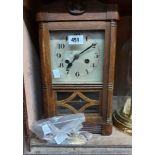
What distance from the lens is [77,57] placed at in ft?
2.47

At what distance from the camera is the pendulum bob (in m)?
0.78

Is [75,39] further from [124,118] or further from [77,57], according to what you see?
[124,118]

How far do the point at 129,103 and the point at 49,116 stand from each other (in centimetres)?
26

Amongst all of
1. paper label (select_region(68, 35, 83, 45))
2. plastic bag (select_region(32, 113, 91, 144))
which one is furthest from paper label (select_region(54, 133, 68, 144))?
paper label (select_region(68, 35, 83, 45))

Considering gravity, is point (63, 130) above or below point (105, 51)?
below

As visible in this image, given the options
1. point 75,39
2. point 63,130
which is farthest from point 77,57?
point 63,130

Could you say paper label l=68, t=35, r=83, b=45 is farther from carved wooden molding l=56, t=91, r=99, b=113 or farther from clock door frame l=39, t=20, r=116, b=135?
carved wooden molding l=56, t=91, r=99, b=113

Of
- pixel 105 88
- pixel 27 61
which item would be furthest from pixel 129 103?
pixel 27 61

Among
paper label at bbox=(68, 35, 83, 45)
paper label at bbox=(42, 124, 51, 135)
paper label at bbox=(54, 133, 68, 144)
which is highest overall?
paper label at bbox=(68, 35, 83, 45)

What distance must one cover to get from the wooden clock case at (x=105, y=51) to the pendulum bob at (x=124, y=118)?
0.05 m

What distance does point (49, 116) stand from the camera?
2.55 feet

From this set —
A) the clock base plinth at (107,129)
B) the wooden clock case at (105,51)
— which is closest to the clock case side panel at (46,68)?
the wooden clock case at (105,51)

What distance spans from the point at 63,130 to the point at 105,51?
0.26 m

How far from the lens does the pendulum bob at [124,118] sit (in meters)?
0.78
